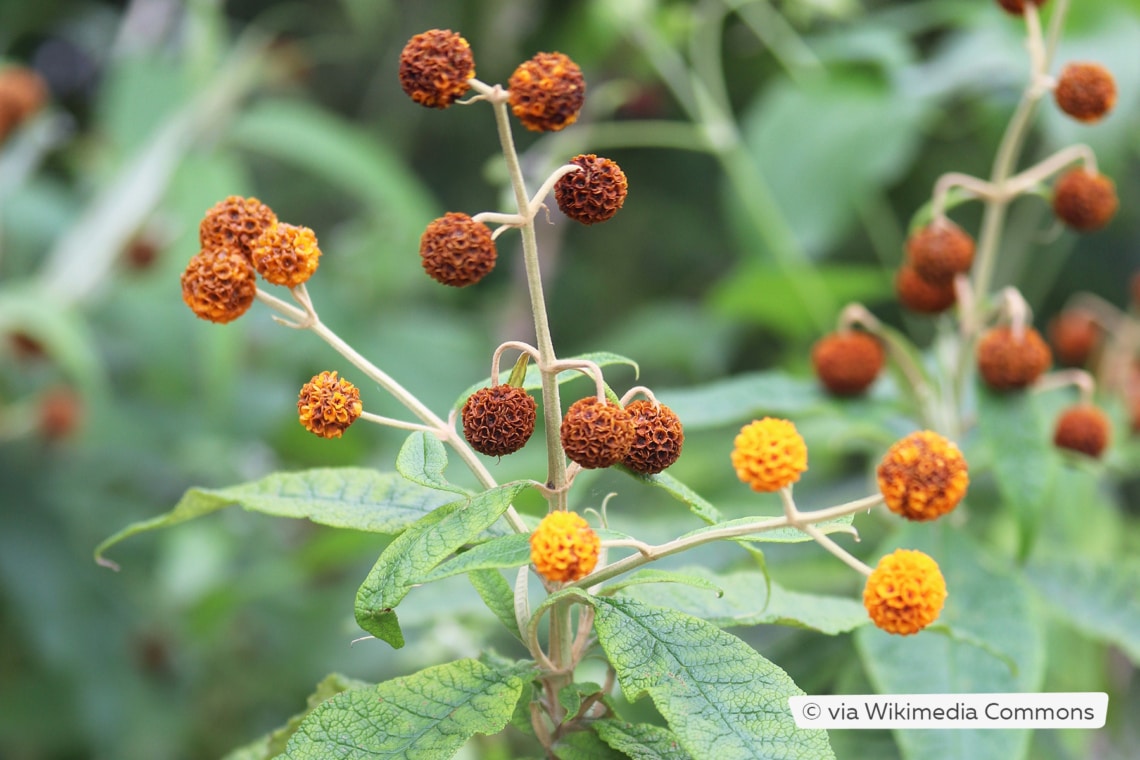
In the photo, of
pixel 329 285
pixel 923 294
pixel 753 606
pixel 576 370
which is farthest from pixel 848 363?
pixel 329 285

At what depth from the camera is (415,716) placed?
2.18ft

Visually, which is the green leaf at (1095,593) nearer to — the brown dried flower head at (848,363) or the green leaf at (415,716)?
the brown dried flower head at (848,363)

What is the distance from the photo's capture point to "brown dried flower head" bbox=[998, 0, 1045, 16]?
1094mm

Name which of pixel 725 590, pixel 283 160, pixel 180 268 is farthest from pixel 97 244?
pixel 725 590

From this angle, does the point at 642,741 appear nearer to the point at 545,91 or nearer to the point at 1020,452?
the point at 545,91

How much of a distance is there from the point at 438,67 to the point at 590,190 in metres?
0.11

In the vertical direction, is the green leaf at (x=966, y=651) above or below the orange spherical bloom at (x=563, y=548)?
below

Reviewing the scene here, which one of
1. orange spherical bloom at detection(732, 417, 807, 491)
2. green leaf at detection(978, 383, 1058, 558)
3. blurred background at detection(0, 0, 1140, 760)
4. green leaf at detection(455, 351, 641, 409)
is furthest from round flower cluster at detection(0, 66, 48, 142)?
orange spherical bloom at detection(732, 417, 807, 491)

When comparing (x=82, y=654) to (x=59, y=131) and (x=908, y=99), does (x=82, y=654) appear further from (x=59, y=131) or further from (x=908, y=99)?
(x=908, y=99)

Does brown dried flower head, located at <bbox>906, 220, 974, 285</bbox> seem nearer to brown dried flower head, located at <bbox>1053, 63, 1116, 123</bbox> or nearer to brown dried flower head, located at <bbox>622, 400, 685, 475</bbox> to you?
brown dried flower head, located at <bbox>1053, 63, 1116, 123</bbox>

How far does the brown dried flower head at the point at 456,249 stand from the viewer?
65cm

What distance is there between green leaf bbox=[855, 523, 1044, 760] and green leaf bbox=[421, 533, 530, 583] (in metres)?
0.38

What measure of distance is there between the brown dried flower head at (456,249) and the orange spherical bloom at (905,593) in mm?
285

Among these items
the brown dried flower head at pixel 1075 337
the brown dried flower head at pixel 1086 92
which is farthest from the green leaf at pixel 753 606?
the brown dried flower head at pixel 1075 337
